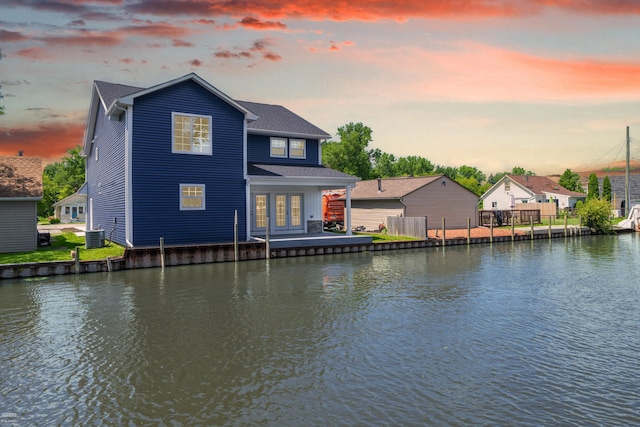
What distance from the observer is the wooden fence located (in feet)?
106

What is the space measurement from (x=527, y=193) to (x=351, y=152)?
92.8ft

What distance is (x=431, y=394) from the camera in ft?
25.3

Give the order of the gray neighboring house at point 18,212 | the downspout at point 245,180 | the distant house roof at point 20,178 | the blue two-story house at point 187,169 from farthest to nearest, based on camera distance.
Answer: the downspout at point 245,180 → the distant house roof at point 20,178 → the gray neighboring house at point 18,212 → the blue two-story house at point 187,169

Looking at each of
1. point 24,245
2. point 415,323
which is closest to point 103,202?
point 24,245

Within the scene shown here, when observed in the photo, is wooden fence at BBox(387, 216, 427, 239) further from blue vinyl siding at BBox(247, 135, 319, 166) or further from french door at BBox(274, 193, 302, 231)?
blue vinyl siding at BBox(247, 135, 319, 166)

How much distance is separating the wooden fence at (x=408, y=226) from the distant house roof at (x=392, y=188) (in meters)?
3.06

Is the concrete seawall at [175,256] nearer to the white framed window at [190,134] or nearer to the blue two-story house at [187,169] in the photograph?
the blue two-story house at [187,169]

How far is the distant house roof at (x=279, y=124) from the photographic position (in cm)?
2858

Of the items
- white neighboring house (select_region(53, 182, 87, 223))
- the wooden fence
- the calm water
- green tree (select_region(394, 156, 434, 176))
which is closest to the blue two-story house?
the calm water

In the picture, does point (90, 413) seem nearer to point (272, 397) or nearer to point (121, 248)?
point (272, 397)

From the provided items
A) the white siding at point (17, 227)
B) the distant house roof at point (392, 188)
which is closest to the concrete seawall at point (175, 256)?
the white siding at point (17, 227)

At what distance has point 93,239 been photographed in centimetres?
2345

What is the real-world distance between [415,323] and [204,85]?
56.9 feet

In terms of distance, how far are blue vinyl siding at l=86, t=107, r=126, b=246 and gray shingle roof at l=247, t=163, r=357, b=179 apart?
692 centimetres
